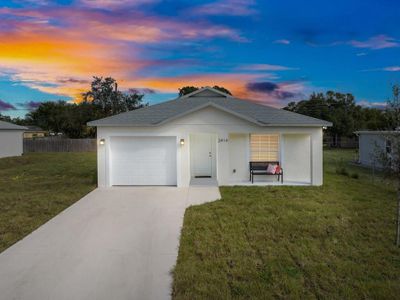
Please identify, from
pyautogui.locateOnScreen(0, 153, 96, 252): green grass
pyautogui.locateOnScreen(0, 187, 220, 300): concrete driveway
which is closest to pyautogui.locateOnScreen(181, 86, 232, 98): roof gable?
pyautogui.locateOnScreen(0, 153, 96, 252): green grass

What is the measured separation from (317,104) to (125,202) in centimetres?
5774

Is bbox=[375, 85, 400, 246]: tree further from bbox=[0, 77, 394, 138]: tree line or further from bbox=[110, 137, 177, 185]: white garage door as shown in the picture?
bbox=[0, 77, 394, 138]: tree line

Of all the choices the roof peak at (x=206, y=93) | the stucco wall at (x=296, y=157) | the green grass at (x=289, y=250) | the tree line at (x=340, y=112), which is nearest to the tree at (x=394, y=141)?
the green grass at (x=289, y=250)

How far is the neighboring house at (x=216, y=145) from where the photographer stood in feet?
49.1

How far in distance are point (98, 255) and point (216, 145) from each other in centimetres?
919

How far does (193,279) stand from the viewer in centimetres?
571

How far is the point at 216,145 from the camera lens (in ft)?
50.3

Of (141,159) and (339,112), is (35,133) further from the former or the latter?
(141,159)

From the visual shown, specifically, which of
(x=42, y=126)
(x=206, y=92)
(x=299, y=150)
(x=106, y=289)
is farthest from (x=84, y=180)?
(x=42, y=126)

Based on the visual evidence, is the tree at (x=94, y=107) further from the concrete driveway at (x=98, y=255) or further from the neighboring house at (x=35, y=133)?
the concrete driveway at (x=98, y=255)

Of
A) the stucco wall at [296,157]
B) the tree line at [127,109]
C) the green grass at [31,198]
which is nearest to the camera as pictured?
the green grass at [31,198]

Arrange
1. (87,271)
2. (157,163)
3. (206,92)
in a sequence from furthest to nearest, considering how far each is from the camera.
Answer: (206,92) < (157,163) < (87,271)

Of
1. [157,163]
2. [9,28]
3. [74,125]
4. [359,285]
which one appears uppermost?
[9,28]

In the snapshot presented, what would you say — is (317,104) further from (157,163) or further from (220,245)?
(220,245)
